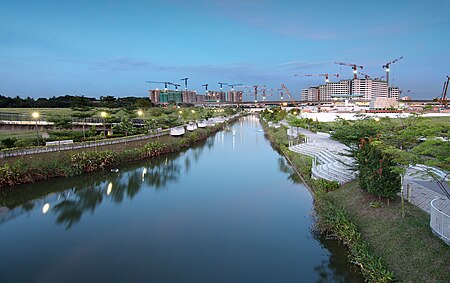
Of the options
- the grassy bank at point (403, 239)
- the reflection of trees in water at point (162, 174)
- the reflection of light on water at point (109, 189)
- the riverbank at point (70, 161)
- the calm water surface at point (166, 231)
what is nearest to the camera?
the grassy bank at point (403, 239)

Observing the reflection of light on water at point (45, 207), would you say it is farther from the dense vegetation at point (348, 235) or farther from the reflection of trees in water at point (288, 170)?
the reflection of trees in water at point (288, 170)

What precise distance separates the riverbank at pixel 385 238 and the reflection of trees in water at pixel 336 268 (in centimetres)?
28

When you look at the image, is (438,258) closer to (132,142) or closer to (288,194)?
(288,194)

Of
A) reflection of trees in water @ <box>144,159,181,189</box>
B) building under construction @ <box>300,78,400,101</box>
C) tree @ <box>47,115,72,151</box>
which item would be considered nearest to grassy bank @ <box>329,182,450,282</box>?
reflection of trees in water @ <box>144,159,181,189</box>

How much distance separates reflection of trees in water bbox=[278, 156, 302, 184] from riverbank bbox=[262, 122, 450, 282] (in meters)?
6.33

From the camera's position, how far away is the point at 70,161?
2092 cm

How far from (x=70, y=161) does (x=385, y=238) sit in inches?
740

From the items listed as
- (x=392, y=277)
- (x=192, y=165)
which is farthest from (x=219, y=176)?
(x=392, y=277)

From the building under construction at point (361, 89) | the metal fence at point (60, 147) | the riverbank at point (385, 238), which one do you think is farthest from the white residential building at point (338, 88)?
the riverbank at point (385, 238)

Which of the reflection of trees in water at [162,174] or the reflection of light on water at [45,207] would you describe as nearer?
the reflection of light on water at [45,207]

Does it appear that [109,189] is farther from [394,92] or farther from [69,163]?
[394,92]

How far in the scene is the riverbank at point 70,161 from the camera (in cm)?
1809

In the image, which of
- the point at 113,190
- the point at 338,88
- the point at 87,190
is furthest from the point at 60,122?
the point at 338,88

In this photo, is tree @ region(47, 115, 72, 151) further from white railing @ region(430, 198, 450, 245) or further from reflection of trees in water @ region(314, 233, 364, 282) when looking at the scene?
white railing @ region(430, 198, 450, 245)
